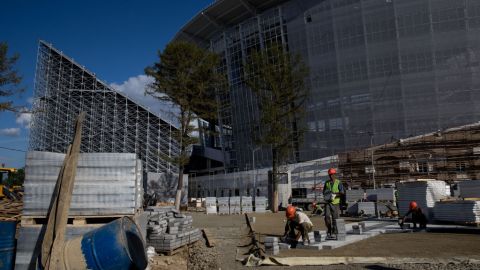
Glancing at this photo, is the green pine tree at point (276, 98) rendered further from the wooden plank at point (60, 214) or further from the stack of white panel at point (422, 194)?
the wooden plank at point (60, 214)

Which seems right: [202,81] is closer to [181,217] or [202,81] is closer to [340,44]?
[340,44]

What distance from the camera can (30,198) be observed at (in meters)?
6.07

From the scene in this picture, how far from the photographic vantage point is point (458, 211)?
11750 millimetres

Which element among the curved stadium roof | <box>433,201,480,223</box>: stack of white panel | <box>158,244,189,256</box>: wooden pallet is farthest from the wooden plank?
the curved stadium roof

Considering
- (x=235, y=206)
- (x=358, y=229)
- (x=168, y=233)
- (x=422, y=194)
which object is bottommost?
(x=358, y=229)

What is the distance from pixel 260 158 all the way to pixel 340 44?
14.4 meters

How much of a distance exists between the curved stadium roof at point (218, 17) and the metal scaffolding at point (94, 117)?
11.4m

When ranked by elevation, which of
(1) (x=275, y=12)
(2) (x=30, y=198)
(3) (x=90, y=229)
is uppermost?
(1) (x=275, y=12)

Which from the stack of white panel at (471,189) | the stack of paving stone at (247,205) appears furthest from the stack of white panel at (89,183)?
the stack of paving stone at (247,205)

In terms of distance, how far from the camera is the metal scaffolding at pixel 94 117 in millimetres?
50406

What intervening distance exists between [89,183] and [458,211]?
10530 mm

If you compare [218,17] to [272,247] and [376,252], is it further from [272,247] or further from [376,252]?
[376,252]

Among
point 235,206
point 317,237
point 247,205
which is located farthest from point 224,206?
point 317,237

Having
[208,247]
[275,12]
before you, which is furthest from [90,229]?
[275,12]
